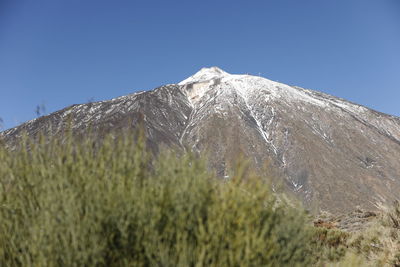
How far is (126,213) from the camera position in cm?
391

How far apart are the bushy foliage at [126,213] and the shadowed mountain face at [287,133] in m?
141

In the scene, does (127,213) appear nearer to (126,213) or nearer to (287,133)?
(126,213)

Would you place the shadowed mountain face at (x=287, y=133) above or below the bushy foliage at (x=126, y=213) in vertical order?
above

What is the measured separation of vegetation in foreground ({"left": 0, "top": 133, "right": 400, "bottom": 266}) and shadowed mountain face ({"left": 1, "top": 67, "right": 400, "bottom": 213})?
462 feet

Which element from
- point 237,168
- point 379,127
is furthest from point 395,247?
point 379,127

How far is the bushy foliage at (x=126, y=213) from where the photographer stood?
3.67 m

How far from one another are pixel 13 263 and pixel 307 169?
6326 inches

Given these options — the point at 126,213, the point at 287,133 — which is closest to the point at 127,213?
the point at 126,213

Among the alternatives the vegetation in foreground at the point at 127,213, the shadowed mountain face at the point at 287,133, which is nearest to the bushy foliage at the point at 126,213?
the vegetation in foreground at the point at 127,213

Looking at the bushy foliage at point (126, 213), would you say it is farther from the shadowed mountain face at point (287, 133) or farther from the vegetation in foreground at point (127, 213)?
the shadowed mountain face at point (287, 133)

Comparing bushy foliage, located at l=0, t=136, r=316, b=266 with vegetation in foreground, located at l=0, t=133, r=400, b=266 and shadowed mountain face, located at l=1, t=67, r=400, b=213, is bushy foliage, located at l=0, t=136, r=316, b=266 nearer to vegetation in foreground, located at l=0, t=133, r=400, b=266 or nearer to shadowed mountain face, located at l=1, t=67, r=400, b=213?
vegetation in foreground, located at l=0, t=133, r=400, b=266

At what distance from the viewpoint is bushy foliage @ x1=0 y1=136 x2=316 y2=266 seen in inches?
145

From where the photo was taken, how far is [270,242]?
405cm

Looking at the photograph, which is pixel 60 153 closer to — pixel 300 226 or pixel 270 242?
pixel 270 242
